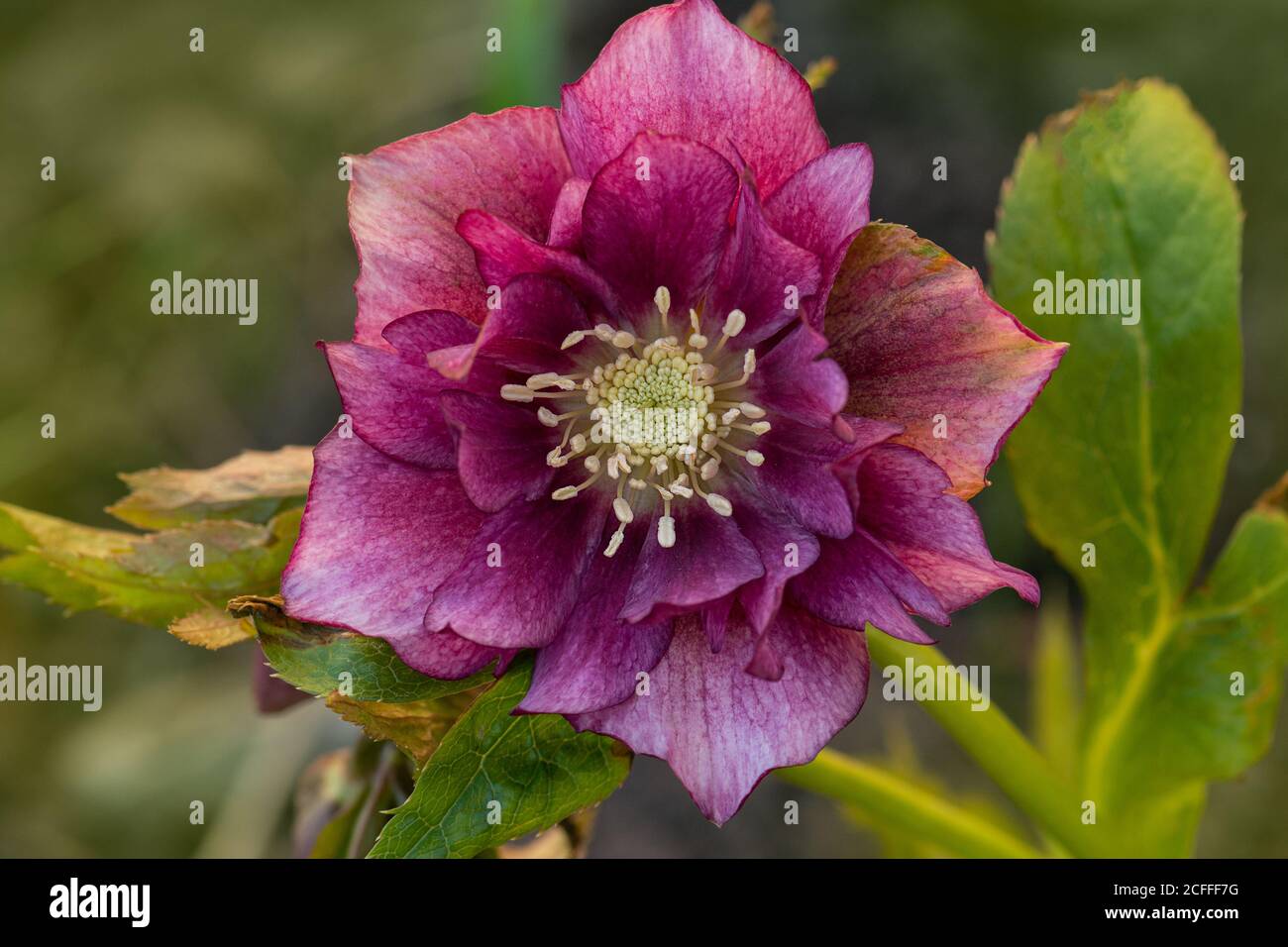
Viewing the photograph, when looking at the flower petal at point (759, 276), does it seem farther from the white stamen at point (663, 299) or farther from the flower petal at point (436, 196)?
the flower petal at point (436, 196)

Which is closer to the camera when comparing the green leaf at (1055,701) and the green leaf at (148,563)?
the green leaf at (148,563)

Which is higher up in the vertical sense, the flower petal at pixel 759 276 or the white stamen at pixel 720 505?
the flower petal at pixel 759 276

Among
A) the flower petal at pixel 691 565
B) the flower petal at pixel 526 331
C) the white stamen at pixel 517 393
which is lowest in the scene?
the flower petal at pixel 691 565

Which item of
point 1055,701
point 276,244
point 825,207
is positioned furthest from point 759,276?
point 276,244

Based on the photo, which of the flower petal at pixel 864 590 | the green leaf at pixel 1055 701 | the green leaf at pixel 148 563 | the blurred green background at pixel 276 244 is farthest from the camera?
the blurred green background at pixel 276 244

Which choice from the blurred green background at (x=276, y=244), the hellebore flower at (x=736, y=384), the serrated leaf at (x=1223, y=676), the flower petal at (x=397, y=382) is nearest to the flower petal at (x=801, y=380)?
the hellebore flower at (x=736, y=384)

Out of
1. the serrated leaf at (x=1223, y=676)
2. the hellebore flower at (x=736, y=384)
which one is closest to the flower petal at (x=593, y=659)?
the hellebore flower at (x=736, y=384)

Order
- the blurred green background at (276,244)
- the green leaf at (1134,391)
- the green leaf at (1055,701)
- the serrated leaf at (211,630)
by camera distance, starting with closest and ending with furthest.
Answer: the serrated leaf at (211,630)
the green leaf at (1134,391)
the green leaf at (1055,701)
the blurred green background at (276,244)
